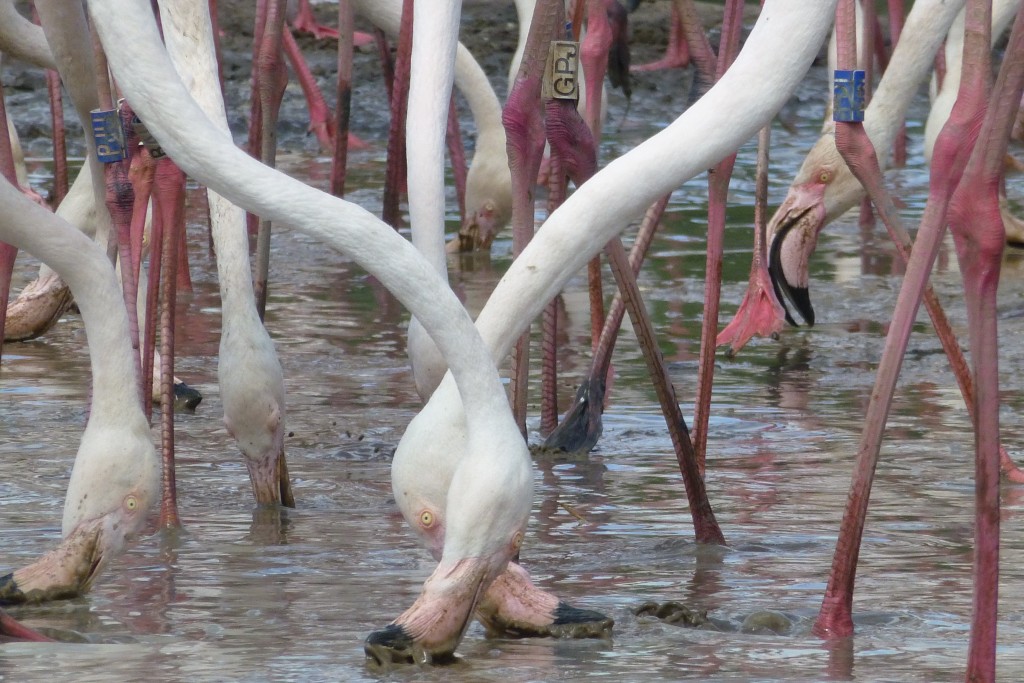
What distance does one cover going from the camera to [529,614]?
319cm

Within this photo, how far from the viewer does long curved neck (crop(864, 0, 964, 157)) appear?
499 cm

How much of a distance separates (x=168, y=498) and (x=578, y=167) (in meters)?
1.08

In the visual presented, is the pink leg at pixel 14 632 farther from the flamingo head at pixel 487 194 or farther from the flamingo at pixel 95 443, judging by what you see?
the flamingo head at pixel 487 194

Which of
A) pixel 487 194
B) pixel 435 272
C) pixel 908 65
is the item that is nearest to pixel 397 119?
pixel 487 194

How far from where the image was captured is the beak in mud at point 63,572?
3416 mm

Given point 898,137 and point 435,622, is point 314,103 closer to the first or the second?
point 898,137

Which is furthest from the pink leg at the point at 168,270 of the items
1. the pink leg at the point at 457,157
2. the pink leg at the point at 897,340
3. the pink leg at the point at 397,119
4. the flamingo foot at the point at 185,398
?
the pink leg at the point at 457,157

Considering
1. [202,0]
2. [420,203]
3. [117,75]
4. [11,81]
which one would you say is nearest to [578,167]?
[420,203]

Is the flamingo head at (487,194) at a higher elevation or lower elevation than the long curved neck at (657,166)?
lower

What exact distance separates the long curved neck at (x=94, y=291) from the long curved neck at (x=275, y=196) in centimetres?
68

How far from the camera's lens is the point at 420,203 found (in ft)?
12.2

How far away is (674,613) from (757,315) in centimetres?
272

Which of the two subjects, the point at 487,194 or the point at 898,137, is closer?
the point at 487,194

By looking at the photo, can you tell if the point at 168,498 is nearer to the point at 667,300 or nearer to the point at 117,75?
the point at 117,75
